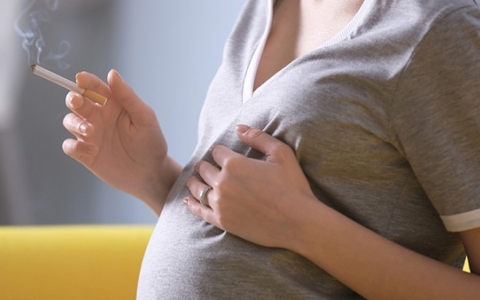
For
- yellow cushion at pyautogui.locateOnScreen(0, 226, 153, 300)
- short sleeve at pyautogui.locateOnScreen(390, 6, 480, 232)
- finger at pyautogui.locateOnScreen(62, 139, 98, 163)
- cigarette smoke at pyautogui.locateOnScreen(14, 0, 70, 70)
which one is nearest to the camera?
short sleeve at pyautogui.locateOnScreen(390, 6, 480, 232)

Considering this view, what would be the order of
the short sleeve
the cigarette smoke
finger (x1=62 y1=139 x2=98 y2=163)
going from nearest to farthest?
1. the short sleeve
2. finger (x1=62 y1=139 x2=98 y2=163)
3. the cigarette smoke

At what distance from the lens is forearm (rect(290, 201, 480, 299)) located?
0.77 metres

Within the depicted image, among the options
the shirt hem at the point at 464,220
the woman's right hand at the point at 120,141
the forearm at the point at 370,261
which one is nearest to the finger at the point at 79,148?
the woman's right hand at the point at 120,141

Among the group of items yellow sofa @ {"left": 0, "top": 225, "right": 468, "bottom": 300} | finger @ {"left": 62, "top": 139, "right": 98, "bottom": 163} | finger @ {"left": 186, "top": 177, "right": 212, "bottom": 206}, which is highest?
finger @ {"left": 62, "top": 139, "right": 98, "bottom": 163}

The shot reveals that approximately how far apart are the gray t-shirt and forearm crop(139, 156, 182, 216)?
165 millimetres

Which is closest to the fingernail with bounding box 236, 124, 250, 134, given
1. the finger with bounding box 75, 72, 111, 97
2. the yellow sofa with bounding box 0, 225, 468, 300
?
the finger with bounding box 75, 72, 111, 97

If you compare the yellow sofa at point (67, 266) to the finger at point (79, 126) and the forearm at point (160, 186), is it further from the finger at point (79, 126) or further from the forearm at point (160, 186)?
the finger at point (79, 126)

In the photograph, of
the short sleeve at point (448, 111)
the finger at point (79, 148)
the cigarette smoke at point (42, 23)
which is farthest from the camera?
the cigarette smoke at point (42, 23)

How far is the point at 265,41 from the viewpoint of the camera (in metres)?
0.98

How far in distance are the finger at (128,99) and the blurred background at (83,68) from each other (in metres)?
1.06

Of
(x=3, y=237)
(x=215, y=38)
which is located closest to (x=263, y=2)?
(x=3, y=237)

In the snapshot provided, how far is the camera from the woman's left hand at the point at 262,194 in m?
0.78

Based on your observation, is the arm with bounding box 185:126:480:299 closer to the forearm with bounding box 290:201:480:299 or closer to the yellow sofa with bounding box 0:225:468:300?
Answer: the forearm with bounding box 290:201:480:299

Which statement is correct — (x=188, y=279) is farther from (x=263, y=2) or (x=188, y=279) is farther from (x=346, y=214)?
(x=263, y=2)
